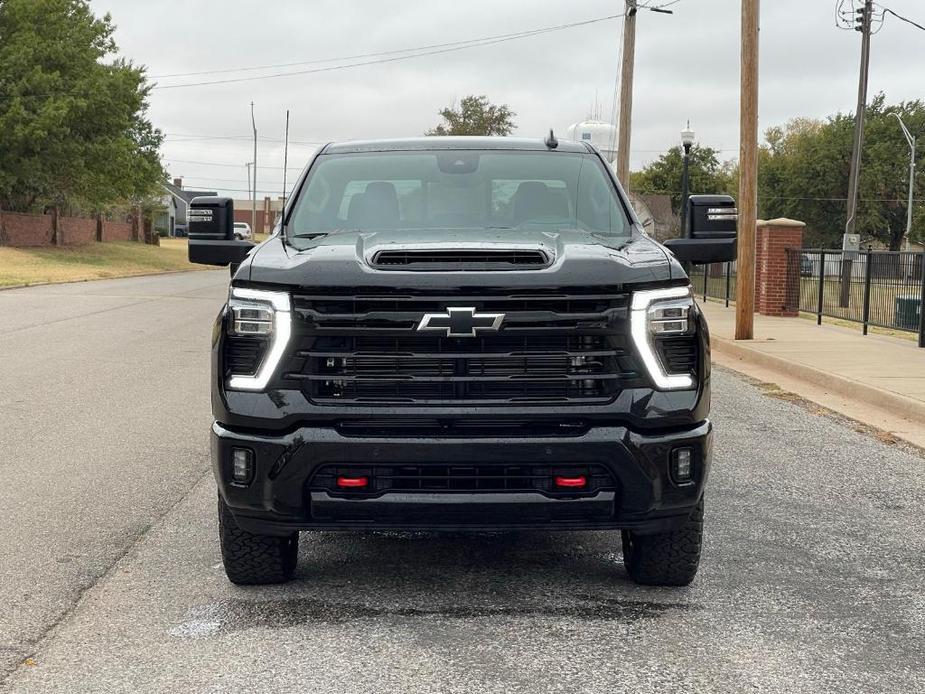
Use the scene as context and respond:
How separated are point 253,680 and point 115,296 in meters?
24.3

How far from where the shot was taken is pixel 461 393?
436cm

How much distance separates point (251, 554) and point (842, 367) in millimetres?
10191

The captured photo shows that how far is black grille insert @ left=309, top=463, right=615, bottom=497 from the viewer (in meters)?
4.34

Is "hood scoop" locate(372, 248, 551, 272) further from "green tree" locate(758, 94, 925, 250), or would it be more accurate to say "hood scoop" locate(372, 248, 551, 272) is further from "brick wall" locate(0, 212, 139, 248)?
"green tree" locate(758, 94, 925, 250)

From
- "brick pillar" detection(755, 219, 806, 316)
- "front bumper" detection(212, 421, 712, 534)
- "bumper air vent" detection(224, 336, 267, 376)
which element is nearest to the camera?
"front bumper" detection(212, 421, 712, 534)

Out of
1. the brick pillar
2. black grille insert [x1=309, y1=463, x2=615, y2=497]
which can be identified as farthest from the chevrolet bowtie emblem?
the brick pillar

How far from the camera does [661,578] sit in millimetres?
4906

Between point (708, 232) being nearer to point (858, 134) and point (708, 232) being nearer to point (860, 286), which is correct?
point (860, 286)

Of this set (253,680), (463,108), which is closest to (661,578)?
(253,680)

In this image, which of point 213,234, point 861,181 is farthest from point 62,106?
point 861,181

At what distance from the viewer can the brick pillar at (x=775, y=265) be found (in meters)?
22.9

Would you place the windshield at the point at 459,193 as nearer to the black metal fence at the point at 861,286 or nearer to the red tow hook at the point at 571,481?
the red tow hook at the point at 571,481

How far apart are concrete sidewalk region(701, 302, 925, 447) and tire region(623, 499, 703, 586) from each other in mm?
5022

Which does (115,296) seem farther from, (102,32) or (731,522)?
(102,32)
